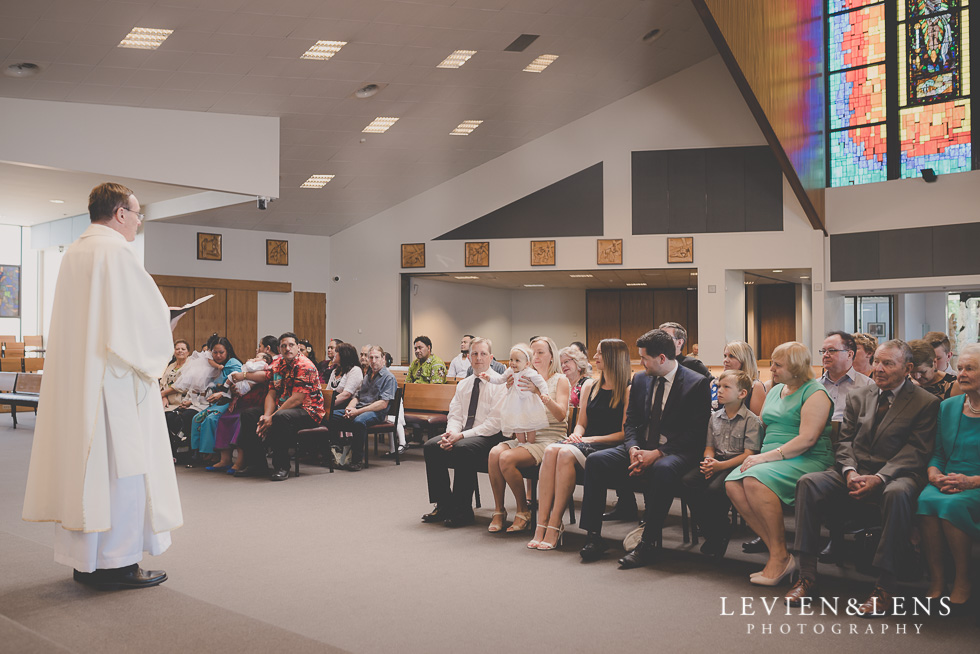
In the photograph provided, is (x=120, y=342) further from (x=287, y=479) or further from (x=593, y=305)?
(x=593, y=305)

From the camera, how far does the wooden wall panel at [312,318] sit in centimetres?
1639

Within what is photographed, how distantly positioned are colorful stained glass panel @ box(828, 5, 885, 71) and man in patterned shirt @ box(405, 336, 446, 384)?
30.8ft

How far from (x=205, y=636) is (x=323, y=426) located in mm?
4227

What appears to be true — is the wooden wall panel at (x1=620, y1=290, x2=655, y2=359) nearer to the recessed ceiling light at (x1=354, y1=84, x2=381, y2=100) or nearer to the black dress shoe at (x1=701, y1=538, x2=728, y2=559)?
the recessed ceiling light at (x1=354, y1=84, x2=381, y2=100)

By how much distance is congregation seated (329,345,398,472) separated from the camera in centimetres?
759

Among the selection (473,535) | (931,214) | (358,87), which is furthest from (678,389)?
(931,214)

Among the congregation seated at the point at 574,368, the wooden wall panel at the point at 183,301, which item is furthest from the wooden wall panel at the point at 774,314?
the congregation seated at the point at 574,368

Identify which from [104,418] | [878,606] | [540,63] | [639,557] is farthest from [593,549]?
[540,63]

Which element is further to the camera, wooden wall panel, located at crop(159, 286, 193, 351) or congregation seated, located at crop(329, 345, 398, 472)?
wooden wall panel, located at crop(159, 286, 193, 351)

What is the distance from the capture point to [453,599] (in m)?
3.66

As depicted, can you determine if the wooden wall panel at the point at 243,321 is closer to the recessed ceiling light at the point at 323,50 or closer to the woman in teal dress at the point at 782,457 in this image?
the recessed ceiling light at the point at 323,50

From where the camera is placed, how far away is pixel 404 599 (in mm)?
3650

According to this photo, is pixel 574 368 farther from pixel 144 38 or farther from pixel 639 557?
pixel 144 38

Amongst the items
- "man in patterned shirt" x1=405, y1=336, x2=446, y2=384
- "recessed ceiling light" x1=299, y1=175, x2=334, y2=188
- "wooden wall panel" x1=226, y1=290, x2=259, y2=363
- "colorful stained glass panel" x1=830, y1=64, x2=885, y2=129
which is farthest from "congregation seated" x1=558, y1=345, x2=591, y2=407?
"wooden wall panel" x1=226, y1=290, x2=259, y2=363
